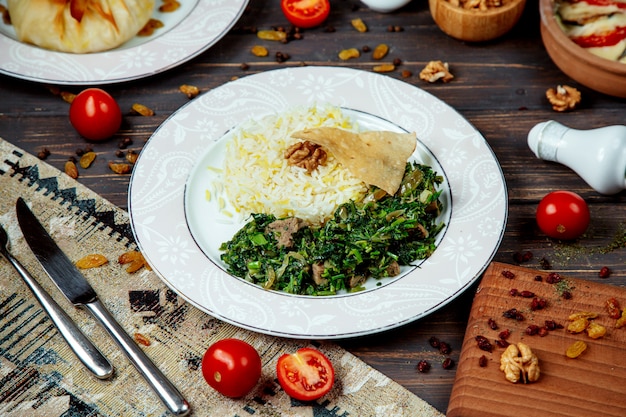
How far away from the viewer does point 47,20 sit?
4.18 meters

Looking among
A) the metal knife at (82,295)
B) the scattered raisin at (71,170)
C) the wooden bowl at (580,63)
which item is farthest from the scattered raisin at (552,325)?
the scattered raisin at (71,170)

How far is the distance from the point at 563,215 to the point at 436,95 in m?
1.16

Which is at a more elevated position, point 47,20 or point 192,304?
point 47,20

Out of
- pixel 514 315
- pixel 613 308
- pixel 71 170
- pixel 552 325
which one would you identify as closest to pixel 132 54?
pixel 71 170

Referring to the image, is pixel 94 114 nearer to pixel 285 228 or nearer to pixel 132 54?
pixel 132 54

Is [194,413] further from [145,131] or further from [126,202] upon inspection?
[145,131]

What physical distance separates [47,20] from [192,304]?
205 centimetres

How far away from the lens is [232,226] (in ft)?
11.8

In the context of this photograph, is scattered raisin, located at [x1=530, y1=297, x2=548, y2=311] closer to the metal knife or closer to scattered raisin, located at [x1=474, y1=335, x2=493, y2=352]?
scattered raisin, located at [x1=474, y1=335, x2=493, y2=352]

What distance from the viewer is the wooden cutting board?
269 centimetres

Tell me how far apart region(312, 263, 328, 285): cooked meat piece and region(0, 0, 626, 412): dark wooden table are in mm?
288

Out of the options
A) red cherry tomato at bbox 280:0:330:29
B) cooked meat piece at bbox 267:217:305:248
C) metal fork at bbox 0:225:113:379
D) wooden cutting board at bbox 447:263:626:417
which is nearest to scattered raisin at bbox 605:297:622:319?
wooden cutting board at bbox 447:263:626:417

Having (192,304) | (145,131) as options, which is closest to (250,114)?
(145,131)

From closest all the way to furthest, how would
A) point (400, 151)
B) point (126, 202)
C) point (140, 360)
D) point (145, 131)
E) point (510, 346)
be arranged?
point (510, 346)
point (140, 360)
point (400, 151)
point (126, 202)
point (145, 131)
